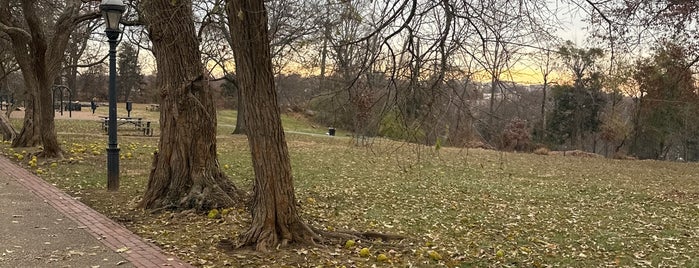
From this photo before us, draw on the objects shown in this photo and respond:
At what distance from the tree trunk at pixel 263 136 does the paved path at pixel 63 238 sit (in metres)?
0.95

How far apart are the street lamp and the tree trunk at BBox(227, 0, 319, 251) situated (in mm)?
4836

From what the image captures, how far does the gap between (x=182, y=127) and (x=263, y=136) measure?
287 cm

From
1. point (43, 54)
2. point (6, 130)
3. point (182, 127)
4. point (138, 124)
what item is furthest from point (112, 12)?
point (138, 124)

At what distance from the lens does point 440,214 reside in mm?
9094

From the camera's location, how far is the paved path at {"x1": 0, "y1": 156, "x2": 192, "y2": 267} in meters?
5.67

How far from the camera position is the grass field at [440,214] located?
20.3ft

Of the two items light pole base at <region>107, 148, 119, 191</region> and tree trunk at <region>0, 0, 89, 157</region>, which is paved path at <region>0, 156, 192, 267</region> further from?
tree trunk at <region>0, 0, 89, 157</region>

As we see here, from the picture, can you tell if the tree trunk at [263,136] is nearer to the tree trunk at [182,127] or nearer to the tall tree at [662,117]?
the tree trunk at [182,127]

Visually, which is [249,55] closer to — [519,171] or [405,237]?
[405,237]

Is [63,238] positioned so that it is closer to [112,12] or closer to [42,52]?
[112,12]

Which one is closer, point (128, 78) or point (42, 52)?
point (42, 52)

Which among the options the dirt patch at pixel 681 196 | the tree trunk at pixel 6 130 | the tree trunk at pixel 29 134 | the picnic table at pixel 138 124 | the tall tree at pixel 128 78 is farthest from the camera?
the tall tree at pixel 128 78

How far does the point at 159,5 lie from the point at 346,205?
4.29 meters

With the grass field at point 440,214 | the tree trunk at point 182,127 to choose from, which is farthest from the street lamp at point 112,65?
the tree trunk at point 182,127
